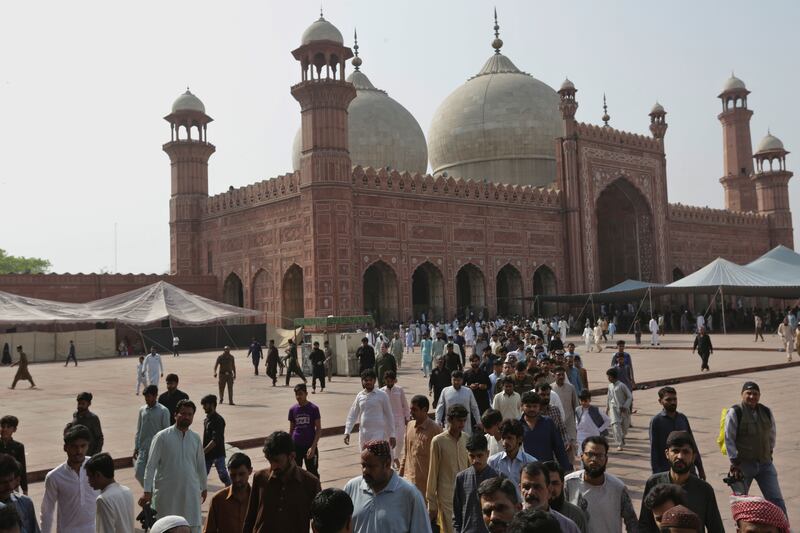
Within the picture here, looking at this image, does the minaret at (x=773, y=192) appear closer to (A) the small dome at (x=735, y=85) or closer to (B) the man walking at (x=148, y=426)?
(A) the small dome at (x=735, y=85)

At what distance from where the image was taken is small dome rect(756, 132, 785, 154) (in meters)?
39.0

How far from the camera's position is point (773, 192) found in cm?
4047

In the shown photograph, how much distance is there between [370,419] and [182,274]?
26.4 meters

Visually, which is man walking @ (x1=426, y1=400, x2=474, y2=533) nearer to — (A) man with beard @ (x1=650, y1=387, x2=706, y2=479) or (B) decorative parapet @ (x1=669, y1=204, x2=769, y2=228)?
(A) man with beard @ (x1=650, y1=387, x2=706, y2=479)

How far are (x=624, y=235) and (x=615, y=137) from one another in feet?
16.5

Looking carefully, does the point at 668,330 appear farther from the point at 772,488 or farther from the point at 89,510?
the point at 89,510

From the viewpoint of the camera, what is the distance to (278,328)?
27.1 metres

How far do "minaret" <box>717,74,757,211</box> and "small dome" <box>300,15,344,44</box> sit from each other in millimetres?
25158

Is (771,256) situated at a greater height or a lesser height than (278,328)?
greater

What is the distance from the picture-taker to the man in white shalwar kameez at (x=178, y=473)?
4.39m

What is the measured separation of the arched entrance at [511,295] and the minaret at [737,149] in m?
17.7

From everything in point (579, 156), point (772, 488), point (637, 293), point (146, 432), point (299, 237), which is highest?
point (579, 156)

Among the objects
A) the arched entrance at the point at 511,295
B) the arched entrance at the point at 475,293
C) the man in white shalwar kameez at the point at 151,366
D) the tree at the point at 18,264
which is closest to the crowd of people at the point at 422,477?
the man in white shalwar kameez at the point at 151,366

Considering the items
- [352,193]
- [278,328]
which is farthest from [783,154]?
[278,328]
